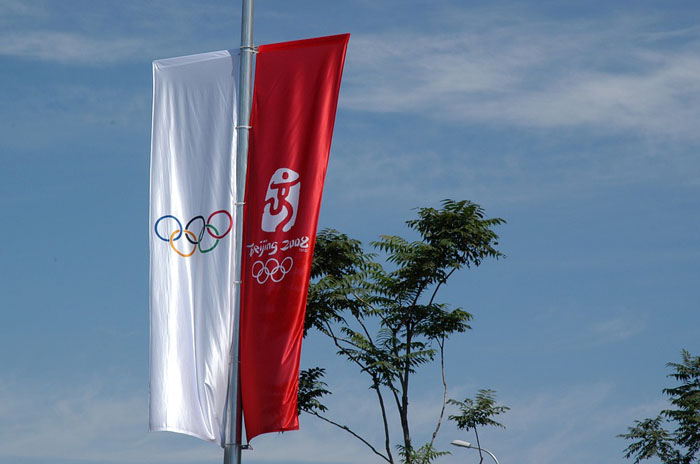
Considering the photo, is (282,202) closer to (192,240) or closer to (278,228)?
(278,228)

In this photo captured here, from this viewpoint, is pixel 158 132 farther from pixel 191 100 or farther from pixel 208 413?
pixel 208 413

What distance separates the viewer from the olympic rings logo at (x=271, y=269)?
34.8 feet

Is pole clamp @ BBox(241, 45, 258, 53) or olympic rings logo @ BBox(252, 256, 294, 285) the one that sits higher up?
pole clamp @ BBox(241, 45, 258, 53)

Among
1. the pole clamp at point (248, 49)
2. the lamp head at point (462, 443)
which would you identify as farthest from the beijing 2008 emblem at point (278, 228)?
the lamp head at point (462, 443)

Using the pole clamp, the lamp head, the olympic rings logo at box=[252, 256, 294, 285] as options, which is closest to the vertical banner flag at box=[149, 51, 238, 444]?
the pole clamp

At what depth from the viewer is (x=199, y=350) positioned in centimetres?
1077

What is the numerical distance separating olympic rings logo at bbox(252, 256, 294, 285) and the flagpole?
230 millimetres

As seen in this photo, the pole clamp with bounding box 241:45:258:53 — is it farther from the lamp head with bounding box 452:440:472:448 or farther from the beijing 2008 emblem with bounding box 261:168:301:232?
the lamp head with bounding box 452:440:472:448

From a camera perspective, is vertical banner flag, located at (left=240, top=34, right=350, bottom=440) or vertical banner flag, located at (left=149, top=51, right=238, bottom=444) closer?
vertical banner flag, located at (left=240, top=34, right=350, bottom=440)

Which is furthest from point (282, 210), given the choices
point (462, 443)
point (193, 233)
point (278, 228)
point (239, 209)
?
point (462, 443)

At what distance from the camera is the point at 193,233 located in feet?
36.3

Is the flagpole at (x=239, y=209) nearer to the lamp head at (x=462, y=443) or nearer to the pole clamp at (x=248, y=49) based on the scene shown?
the pole clamp at (x=248, y=49)

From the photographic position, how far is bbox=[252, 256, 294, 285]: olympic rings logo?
10.6 metres

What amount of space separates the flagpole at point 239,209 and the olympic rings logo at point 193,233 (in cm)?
20
